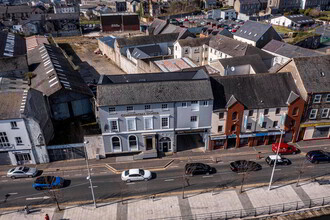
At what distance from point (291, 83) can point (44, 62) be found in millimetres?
58074

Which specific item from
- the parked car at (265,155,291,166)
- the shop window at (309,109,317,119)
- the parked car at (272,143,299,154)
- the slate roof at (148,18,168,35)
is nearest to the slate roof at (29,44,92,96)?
the parked car at (265,155,291,166)

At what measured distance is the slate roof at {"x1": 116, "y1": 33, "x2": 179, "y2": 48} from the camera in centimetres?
8883

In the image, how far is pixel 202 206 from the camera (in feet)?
115

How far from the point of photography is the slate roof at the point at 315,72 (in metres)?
45.2

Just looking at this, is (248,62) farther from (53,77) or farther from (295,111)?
(53,77)

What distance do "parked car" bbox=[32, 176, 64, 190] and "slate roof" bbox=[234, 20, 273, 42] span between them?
231ft

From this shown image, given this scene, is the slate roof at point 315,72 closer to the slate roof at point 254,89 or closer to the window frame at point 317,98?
the window frame at point 317,98

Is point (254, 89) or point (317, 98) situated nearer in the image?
point (317, 98)

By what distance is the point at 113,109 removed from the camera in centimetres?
4116

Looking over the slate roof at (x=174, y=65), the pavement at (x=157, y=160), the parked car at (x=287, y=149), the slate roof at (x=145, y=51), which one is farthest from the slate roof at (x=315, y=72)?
the slate roof at (x=145, y=51)

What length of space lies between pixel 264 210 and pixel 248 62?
124 ft

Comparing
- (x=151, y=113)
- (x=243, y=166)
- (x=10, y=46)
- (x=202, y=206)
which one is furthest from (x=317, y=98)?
(x=10, y=46)

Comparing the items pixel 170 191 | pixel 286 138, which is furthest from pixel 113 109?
pixel 286 138

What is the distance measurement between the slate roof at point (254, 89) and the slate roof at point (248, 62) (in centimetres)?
1491
